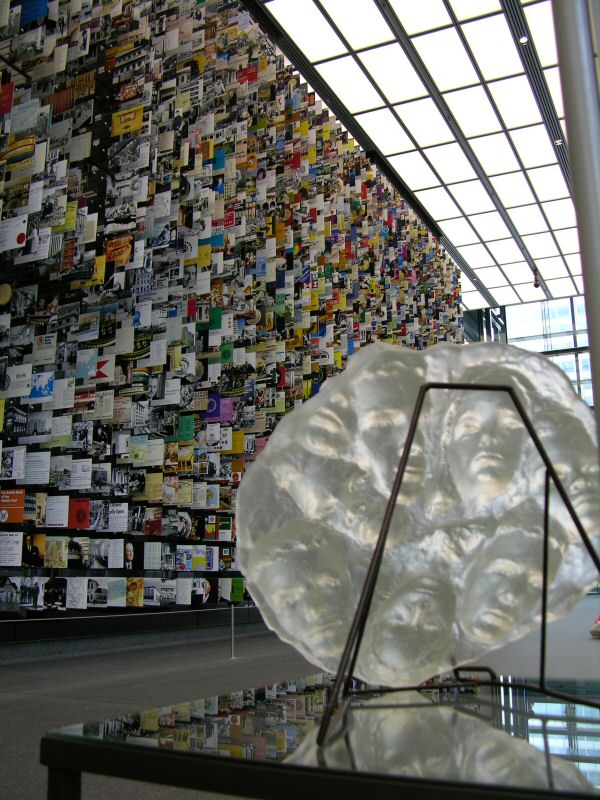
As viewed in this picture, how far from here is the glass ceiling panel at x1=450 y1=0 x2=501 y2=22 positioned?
26.6ft

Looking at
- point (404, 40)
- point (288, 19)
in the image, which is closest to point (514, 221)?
point (404, 40)

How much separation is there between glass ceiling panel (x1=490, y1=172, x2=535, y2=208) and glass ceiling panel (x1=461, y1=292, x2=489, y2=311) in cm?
462

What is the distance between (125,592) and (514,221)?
10497 millimetres

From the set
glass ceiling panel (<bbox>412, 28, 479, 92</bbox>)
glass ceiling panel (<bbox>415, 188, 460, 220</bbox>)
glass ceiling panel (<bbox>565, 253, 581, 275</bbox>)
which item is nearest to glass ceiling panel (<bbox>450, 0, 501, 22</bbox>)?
glass ceiling panel (<bbox>412, 28, 479, 92</bbox>)

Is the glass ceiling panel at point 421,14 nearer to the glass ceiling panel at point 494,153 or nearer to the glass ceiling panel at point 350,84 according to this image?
the glass ceiling panel at point 350,84

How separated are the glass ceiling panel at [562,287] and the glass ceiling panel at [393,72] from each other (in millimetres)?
7590

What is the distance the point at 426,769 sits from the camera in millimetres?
586

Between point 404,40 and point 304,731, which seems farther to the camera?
point 404,40

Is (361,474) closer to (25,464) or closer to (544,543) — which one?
(544,543)

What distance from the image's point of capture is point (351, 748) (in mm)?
660

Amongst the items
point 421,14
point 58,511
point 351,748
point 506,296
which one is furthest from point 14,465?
point 506,296

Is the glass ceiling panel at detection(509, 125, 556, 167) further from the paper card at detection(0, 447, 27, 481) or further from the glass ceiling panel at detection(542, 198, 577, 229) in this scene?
the paper card at detection(0, 447, 27, 481)

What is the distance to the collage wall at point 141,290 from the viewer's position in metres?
4.26

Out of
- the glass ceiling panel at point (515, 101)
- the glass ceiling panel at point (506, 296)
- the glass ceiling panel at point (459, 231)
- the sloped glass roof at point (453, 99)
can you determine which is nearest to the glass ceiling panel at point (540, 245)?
the sloped glass roof at point (453, 99)
